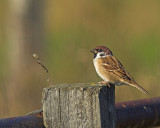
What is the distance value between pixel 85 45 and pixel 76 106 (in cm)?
623

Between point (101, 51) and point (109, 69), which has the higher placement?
point (101, 51)

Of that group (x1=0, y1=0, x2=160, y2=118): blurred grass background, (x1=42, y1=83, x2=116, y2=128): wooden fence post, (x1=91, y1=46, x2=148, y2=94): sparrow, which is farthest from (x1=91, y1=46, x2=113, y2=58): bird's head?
(x1=42, y1=83, x2=116, y2=128): wooden fence post

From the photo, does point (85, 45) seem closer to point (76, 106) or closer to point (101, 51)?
point (101, 51)

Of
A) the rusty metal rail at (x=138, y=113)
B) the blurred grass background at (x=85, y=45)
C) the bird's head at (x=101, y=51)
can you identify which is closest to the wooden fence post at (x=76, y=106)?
the rusty metal rail at (x=138, y=113)

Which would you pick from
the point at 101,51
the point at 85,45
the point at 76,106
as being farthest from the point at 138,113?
the point at 85,45

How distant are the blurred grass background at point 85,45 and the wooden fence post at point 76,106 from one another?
10.8 feet

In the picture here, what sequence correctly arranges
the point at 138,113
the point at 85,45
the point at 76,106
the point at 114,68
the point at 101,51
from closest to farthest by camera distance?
the point at 76,106
the point at 138,113
the point at 101,51
the point at 114,68
the point at 85,45

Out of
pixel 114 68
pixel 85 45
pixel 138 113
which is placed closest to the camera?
pixel 138 113

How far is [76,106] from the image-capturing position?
2.94m

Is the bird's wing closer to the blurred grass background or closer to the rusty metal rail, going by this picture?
the rusty metal rail

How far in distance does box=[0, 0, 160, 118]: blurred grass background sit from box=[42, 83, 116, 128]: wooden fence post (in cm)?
328

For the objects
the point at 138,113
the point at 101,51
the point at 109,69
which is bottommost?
the point at 138,113

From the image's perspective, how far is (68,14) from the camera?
535 inches

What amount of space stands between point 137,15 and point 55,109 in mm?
10070
